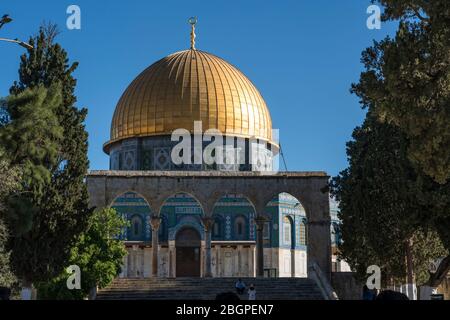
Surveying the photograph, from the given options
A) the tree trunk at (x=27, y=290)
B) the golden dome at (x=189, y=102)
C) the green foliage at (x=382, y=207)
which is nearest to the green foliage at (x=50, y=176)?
the tree trunk at (x=27, y=290)

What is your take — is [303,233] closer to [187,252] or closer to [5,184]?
[187,252]

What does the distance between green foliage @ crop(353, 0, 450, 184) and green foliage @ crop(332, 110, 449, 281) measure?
4729 mm

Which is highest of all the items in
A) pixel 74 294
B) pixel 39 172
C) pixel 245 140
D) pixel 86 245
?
pixel 245 140

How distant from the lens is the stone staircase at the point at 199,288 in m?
20.9

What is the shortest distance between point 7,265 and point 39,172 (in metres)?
3.22

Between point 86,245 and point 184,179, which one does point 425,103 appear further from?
point 184,179

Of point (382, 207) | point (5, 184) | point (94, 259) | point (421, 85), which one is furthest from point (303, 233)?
point (421, 85)

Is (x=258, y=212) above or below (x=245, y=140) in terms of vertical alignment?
below

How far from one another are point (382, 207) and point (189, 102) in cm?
1465

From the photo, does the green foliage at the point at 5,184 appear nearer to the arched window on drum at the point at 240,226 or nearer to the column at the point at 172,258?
the column at the point at 172,258

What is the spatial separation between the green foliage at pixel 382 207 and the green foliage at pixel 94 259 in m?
6.63

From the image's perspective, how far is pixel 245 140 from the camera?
31453 mm

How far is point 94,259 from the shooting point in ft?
64.9

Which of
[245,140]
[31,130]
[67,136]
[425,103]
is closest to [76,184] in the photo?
[67,136]
